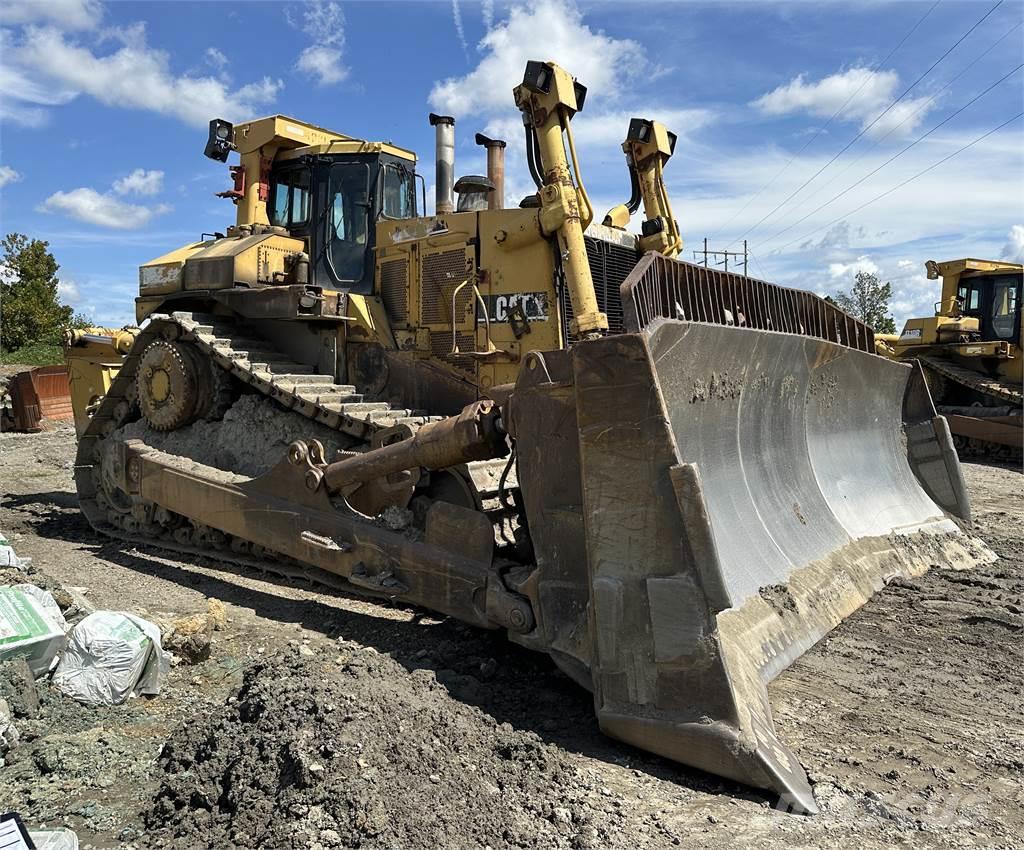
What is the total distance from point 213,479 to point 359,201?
2.93 m

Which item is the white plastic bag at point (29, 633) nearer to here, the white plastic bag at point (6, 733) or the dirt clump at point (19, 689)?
the dirt clump at point (19, 689)

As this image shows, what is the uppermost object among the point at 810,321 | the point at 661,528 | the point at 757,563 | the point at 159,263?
the point at 159,263

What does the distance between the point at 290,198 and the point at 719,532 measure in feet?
18.2

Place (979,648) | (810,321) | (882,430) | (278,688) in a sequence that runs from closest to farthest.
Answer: (278,688) < (979,648) < (810,321) < (882,430)

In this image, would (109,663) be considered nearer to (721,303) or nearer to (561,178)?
(721,303)

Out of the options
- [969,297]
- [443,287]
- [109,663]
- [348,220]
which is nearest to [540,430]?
[109,663]

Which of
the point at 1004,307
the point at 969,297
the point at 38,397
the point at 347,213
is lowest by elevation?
the point at 38,397

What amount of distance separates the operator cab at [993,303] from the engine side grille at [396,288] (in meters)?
13.9

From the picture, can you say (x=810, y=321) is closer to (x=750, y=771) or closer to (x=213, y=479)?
(x=750, y=771)

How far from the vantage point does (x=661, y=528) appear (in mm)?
3252

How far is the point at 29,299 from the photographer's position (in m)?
30.9

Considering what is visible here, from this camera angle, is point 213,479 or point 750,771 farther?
point 213,479

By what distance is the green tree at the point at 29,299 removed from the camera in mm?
30359

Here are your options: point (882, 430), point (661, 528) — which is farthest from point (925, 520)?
point (661, 528)
